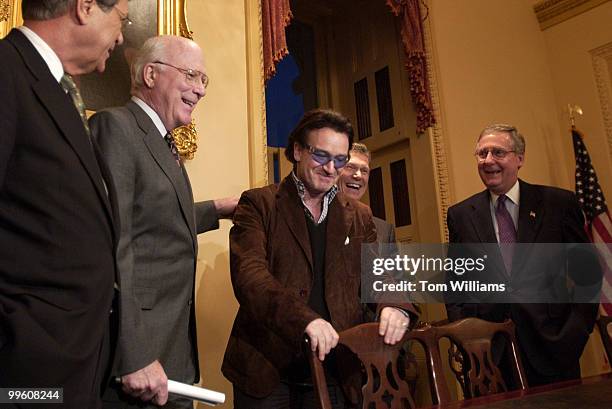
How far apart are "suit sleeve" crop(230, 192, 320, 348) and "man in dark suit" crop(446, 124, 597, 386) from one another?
4.27 feet

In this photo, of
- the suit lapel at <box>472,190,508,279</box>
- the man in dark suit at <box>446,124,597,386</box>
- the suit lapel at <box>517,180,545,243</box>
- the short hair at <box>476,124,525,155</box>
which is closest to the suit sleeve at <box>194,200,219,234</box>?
the man in dark suit at <box>446,124,597,386</box>

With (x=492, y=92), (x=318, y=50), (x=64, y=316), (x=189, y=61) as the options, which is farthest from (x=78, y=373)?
(x=318, y=50)

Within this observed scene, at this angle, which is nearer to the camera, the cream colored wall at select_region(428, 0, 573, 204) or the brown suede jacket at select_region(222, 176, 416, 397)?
the brown suede jacket at select_region(222, 176, 416, 397)

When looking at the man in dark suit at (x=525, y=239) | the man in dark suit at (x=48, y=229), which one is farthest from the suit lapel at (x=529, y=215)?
the man in dark suit at (x=48, y=229)

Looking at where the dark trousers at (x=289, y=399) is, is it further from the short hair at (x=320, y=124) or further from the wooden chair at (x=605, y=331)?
the wooden chair at (x=605, y=331)

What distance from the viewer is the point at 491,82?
16.2 feet

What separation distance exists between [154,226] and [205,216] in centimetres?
65

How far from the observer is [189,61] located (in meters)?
1.65

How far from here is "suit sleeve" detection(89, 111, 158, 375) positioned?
1247 millimetres

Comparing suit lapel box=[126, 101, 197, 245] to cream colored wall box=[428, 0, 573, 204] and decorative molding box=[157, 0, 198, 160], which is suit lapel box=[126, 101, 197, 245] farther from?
cream colored wall box=[428, 0, 573, 204]

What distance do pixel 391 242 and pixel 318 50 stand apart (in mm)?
Answer: 3510

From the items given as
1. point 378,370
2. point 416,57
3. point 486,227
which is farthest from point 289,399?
point 416,57

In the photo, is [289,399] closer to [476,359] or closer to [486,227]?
[476,359]

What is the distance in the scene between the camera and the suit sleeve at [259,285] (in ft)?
5.03
